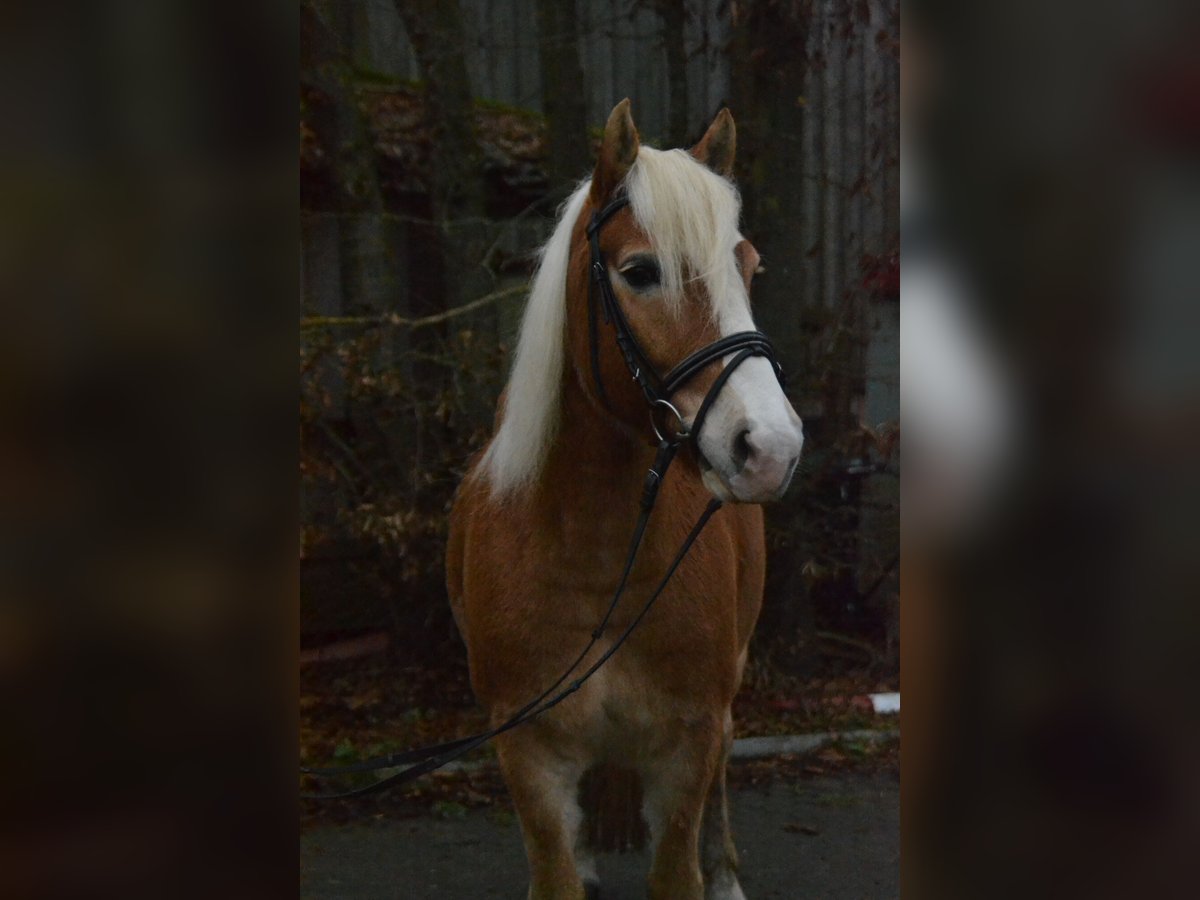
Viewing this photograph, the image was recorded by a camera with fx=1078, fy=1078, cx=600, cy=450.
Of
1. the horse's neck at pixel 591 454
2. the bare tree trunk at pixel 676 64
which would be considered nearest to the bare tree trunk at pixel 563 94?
the bare tree trunk at pixel 676 64

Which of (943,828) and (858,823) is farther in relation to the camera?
(858,823)

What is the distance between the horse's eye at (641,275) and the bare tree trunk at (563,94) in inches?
43.5

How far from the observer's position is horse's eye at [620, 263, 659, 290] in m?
1.87

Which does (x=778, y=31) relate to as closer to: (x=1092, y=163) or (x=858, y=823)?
(x=858, y=823)

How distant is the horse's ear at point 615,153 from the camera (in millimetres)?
1898

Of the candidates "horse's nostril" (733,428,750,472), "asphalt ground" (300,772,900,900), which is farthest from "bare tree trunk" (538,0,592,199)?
"asphalt ground" (300,772,900,900)

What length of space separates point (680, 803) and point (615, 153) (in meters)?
1.30

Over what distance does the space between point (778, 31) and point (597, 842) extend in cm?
218

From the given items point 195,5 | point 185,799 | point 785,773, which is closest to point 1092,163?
point 195,5

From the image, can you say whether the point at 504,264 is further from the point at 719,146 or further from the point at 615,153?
the point at 615,153

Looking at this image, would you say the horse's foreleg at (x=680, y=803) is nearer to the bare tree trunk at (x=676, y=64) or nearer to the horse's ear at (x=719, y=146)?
the horse's ear at (x=719, y=146)

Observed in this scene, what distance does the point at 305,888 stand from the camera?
248 cm

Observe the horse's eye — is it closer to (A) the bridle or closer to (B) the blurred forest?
(A) the bridle

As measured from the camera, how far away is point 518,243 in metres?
3.36
